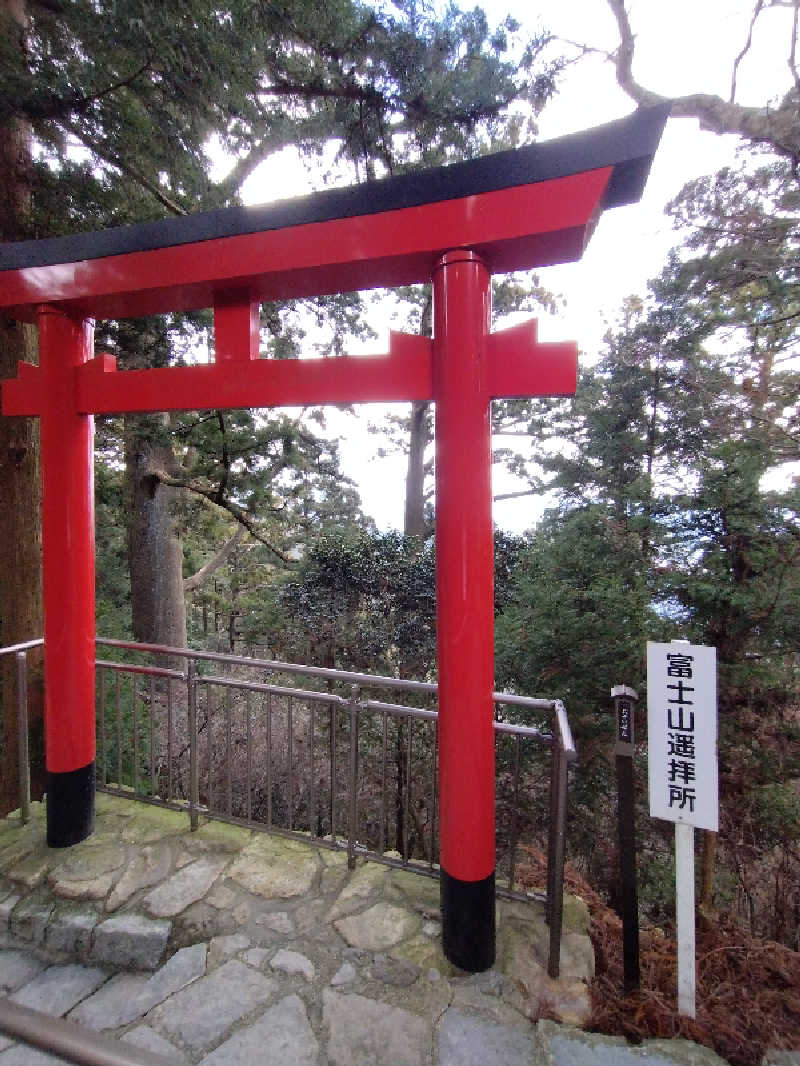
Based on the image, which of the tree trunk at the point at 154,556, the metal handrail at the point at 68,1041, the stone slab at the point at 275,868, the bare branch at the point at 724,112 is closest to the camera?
the metal handrail at the point at 68,1041

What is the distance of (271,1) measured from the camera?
368cm

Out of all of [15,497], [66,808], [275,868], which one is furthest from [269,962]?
[15,497]

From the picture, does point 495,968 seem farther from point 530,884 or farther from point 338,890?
point 530,884

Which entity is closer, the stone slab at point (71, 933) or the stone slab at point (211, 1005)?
the stone slab at point (211, 1005)

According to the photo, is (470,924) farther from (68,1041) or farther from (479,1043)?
(68,1041)

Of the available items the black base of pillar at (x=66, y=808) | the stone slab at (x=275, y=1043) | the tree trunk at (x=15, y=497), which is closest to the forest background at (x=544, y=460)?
the tree trunk at (x=15, y=497)

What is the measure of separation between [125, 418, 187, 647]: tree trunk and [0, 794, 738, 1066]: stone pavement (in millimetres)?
5144

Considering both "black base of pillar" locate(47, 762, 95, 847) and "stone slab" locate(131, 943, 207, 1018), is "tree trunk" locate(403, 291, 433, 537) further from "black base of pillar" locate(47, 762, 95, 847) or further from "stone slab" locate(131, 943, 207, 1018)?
"stone slab" locate(131, 943, 207, 1018)

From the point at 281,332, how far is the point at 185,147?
9.66 ft

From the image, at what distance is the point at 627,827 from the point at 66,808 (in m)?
3.20

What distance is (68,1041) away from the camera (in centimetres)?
104

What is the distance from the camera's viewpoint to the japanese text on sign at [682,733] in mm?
2201

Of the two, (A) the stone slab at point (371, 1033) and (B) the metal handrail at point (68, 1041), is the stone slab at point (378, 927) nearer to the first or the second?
(A) the stone slab at point (371, 1033)

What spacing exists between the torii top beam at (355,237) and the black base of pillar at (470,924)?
9.62ft
